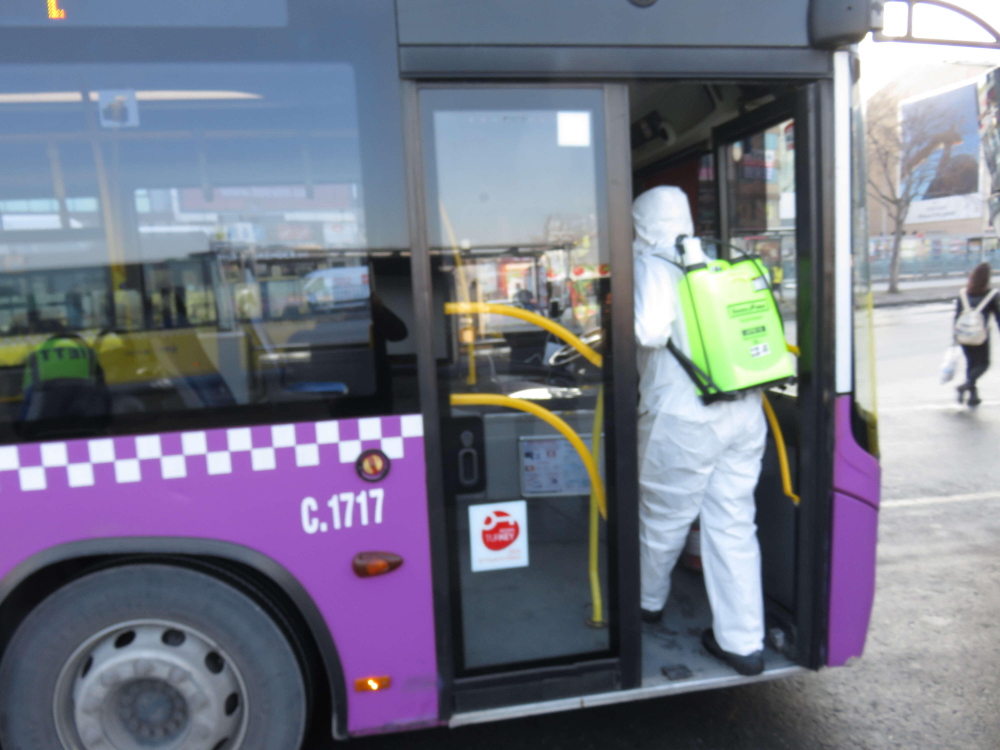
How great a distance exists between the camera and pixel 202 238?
213 cm

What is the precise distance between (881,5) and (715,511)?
5.91 ft

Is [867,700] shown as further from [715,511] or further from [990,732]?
[715,511]

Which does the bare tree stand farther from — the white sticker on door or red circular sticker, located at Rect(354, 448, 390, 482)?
red circular sticker, located at Rect(354, 448, 390, 482)

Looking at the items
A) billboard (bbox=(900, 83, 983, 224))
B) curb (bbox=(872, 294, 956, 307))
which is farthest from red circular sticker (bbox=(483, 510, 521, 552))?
billboard (bbox=(900, 83, 983, 224))

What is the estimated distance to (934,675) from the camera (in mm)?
3090

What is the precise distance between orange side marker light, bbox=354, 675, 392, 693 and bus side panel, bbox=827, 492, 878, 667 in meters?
1.59

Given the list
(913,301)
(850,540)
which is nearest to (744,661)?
(850,540)

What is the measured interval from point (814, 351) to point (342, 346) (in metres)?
1.63

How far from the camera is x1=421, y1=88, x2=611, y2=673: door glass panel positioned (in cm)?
228

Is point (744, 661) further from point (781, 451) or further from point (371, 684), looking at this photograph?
point (371, 684)

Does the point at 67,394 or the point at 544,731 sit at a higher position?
the point at 67,394

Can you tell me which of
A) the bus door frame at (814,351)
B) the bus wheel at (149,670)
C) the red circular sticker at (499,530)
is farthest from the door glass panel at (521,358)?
the bus door frame at (814,351)

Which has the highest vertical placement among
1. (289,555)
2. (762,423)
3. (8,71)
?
(8,71)

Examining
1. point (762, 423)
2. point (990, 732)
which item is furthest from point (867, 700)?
point (762, 423)
